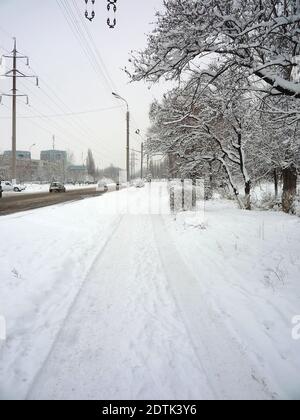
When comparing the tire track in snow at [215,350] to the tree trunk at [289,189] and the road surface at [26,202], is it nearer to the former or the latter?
the tree trunk at [289,189]

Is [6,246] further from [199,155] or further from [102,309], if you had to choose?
[199,155]

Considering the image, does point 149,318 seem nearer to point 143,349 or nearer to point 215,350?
point 143,349

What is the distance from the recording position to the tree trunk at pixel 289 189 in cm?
1539

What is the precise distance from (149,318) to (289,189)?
1467 cm

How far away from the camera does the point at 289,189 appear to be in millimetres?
16078

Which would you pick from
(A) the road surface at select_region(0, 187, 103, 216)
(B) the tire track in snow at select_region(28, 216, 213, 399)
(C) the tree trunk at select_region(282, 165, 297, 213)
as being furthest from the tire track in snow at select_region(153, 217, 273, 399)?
(A) the road surface at select_region(0, 187, 103, 216)

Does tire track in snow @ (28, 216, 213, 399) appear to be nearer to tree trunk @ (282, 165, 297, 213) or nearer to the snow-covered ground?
the snow-covered ground

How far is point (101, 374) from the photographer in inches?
115

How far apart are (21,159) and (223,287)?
140693 millimetres

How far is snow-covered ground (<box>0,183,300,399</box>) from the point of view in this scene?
2838mm

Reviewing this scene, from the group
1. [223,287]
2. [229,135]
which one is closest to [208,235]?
[223,287]

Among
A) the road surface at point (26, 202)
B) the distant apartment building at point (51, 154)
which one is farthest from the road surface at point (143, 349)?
the distant apartment building at point (51, 154)

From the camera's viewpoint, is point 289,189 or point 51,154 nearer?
point 289,189

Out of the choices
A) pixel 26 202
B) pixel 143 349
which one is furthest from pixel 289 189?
pixel 26 202
